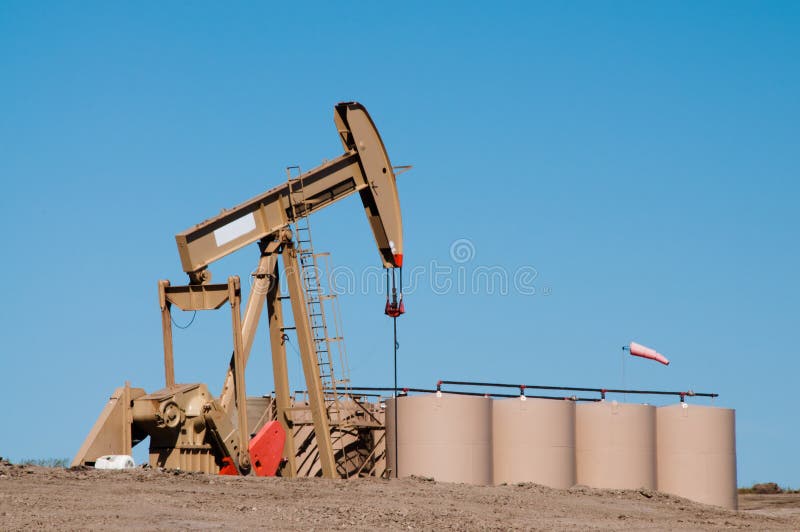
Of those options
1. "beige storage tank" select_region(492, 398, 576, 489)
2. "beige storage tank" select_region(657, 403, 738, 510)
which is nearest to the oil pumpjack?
"beige storage tank" select_region(492, 398, 576, 489)

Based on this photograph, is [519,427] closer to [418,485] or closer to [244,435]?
[418,485]

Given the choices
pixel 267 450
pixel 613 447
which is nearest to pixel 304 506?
pixel 267 450

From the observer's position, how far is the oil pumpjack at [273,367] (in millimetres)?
19438

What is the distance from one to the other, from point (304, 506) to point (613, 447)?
28.8ft

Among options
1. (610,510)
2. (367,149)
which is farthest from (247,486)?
(367,149)

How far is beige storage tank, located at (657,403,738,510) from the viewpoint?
23.3 metres

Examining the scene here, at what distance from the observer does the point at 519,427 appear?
21.5m

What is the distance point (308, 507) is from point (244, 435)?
463 centimetres

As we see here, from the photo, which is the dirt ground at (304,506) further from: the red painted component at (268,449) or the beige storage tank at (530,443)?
the red painted component at (268,449)

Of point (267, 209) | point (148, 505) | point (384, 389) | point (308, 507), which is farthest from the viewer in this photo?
point (384, 389)

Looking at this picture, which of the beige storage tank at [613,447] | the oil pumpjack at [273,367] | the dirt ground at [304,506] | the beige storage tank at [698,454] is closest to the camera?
the dirt ground at [304,506]

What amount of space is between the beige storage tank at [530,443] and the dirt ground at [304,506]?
1.27 metres

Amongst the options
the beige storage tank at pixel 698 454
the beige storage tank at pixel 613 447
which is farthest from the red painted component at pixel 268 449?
the beige storage tank at pixel 698 454

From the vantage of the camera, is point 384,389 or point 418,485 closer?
point 418,485
